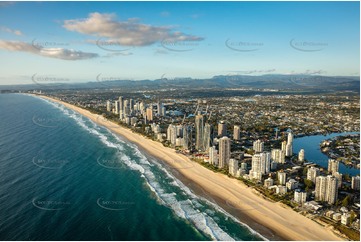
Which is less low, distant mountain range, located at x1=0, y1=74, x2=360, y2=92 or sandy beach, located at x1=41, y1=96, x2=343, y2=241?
distant mountain range, located at x1=0, y1=74, x2=360, y2=92

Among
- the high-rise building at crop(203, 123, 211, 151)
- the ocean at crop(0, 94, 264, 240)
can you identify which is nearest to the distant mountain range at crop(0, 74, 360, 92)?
the high-rise building at crop(203, 123, 211, 151)

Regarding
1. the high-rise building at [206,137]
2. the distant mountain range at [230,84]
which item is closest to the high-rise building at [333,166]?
the high-rise building at [206,137]

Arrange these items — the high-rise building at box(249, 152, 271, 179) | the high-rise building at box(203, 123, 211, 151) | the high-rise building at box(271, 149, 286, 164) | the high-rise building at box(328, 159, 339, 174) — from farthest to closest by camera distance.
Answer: the high-rise building at box(203, 123, 211, 151)
the high-rise building at box(271, 149, 286, 164)
the high-rise building at box(328, 159, 339, 174)
the high-rise building at box(249, 152, 271, 179)

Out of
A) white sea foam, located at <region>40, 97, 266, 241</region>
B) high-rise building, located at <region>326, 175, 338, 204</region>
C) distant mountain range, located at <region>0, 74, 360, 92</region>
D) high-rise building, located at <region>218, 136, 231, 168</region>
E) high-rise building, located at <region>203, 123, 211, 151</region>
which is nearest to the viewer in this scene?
white sea foam, located at <region>40, 97, 266, 241</region>

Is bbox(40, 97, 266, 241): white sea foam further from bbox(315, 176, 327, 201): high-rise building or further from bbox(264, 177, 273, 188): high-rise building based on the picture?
bbox(315, 176, 327, 201): high-rise building

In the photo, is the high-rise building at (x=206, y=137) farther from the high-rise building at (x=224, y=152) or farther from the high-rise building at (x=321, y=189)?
the high-rise building at (x=321, y=189)

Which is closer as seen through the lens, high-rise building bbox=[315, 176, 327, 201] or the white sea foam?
the white sea foam
